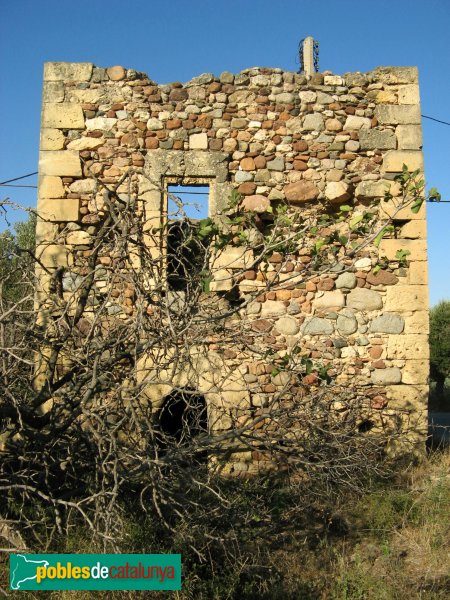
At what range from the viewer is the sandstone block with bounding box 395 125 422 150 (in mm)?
5973

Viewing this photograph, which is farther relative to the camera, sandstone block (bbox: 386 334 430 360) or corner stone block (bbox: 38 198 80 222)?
sandstone block (bbox: 386 334 430 360)

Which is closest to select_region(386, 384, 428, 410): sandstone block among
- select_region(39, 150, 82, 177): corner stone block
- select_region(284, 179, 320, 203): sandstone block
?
select_region(284, 179, 320, 203): sandstone block

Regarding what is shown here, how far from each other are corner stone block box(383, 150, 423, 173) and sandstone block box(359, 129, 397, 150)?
0.08 metres

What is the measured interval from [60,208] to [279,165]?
2.18m

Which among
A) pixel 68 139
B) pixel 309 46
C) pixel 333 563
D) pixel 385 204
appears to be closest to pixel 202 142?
pixel 68 139

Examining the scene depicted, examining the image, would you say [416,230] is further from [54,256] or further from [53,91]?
[53,91]

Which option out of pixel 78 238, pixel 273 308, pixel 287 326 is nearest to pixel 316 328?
A: pixel 287 326

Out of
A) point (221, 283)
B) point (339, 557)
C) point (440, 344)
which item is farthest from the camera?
point (440, 344)

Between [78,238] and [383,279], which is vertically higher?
[78,238]

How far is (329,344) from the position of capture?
5.80m

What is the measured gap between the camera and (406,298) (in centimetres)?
591

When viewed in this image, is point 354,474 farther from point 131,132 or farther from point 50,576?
point 131,132

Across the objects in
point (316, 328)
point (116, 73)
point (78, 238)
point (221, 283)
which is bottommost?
point (316, 328)

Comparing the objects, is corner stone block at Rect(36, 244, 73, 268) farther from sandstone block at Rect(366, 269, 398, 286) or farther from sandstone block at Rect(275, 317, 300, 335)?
sandstone block at Rect(366, 269, 398, 286)
